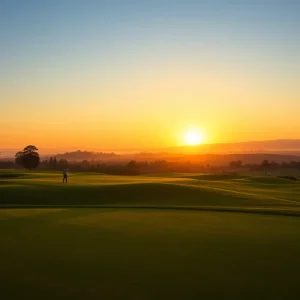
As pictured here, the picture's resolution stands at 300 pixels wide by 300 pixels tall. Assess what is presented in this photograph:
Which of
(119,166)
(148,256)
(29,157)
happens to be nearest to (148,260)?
(148,256)

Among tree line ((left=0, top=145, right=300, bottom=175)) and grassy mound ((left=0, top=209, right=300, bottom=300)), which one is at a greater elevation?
tree line ((left=0, top=145, right=300, bottom=175))

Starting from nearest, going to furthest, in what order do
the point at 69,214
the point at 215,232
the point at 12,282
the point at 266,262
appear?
the point at 12,282 < the point at 266,262 < the point at 215,232 < the point at 69,214

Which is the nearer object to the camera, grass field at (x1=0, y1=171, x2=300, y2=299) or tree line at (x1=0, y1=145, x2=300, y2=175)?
grass field at (x1=0, y1=171, x2=300, y2=299)

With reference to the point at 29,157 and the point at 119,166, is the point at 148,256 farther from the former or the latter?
the point at 119,166

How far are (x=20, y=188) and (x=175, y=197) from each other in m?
12.1

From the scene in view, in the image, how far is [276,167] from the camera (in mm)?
145250

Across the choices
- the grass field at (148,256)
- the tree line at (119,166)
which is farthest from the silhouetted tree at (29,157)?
the grass field at (148,256)

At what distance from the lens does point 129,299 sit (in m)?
7.74

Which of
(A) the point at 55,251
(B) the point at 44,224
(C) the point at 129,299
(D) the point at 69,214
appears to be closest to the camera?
(C) the point at 129,299

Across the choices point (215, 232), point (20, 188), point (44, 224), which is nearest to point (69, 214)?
point (44, 224)

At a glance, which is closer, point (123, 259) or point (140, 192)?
point (123, 259)

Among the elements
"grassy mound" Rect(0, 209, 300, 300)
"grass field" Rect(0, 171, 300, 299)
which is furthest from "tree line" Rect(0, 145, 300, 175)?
"grassy mound" Rect(0, 209, 300, 300)

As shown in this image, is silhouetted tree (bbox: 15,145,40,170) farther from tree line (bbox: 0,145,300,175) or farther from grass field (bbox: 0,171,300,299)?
grass field (bbox: 0,171,300,299)

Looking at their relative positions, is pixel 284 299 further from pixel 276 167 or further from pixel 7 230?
pixel 276 167
